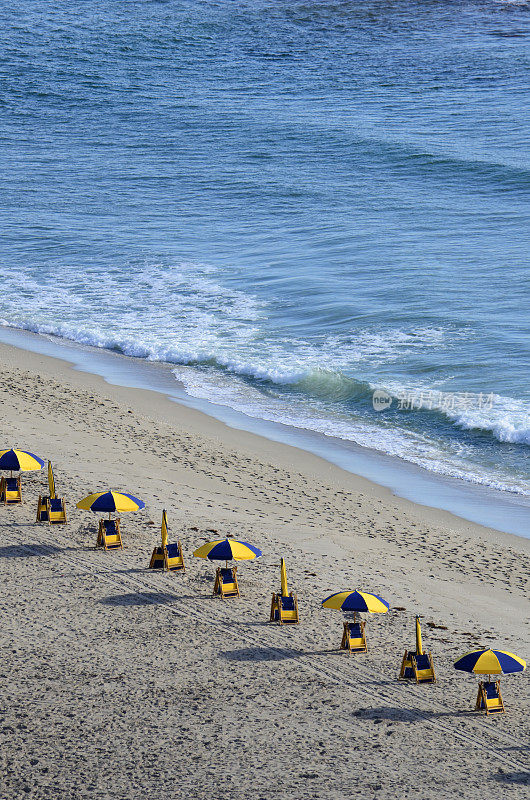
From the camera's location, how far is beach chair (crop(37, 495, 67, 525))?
1542 centimetres

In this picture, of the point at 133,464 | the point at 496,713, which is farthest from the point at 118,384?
the point at 496,713

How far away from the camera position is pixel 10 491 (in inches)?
637

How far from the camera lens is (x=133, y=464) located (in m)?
18.7

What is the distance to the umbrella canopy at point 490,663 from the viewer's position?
35.6ft

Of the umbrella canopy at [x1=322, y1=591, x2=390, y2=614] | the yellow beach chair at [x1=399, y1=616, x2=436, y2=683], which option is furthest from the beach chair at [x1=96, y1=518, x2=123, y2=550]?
the yellow beach chair at [x1=399, y1=616, x2=436, y2=683]

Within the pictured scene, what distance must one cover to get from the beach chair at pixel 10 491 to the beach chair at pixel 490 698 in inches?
348

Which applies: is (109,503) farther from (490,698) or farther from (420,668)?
(490,698)

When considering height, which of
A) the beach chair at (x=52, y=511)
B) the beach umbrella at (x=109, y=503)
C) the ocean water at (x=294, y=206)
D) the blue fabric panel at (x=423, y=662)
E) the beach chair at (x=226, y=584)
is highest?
the ocean water at (x=294, y=206)

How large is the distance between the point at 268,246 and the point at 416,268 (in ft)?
22.2

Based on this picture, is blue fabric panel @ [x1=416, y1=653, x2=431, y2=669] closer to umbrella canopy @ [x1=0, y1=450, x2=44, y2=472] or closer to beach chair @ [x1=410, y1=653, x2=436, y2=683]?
beach chair @ [x1=410, y1=653, x2=436, y2=683]

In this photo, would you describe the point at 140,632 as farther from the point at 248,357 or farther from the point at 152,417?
the point at 248,357

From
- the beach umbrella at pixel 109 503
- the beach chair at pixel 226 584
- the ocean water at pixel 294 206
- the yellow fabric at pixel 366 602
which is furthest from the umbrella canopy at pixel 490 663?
the ocean water at pixel 294 206

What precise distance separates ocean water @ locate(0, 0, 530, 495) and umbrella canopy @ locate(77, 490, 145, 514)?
7792 millimetres

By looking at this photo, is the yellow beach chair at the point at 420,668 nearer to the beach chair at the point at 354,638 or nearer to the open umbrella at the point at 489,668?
the open umbrella at the point at 489,668
